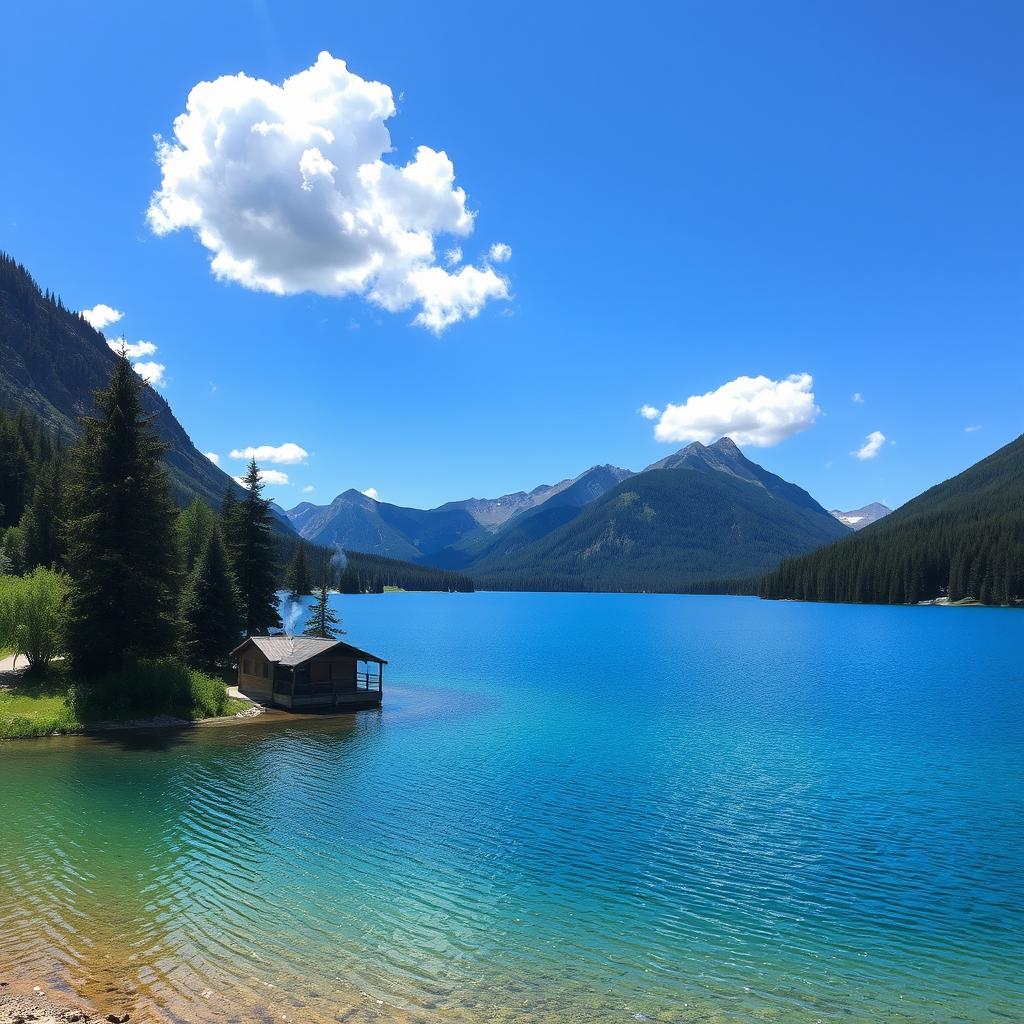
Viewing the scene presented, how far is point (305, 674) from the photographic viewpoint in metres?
51.4

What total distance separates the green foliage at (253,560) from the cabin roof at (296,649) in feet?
37.1

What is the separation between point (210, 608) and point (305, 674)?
1189 centimetres

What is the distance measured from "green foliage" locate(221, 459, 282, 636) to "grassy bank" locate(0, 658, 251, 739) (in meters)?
17.6

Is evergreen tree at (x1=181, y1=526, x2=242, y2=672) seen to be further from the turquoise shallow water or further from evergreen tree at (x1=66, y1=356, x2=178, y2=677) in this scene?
the turquoise shallow water

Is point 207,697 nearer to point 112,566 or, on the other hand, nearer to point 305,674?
point 305,674

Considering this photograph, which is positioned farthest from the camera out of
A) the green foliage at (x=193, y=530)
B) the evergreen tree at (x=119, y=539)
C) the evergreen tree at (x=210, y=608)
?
the green foliage at (x=193, y=530)

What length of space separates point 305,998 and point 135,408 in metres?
41.9

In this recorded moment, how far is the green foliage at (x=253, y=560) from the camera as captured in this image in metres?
65.8

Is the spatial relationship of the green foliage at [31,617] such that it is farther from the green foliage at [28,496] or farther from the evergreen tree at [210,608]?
the evergreen tree at [210,608]

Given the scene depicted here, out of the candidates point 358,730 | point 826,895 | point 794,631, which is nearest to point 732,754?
point 826,895

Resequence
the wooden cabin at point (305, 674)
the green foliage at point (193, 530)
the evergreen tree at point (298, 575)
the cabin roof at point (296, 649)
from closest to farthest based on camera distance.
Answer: the cabin roof at point (296, 649) → the wooden cabin at point (305, 674) → the green foliage at point (193, 530) → the evergreen tree at point (298, 575)

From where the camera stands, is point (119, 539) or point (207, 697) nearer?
point (119, 539)

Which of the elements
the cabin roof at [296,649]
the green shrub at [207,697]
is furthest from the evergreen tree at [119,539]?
the cabin roof at [296,649]

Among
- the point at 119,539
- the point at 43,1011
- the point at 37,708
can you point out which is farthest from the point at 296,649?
the point at 43,1011
